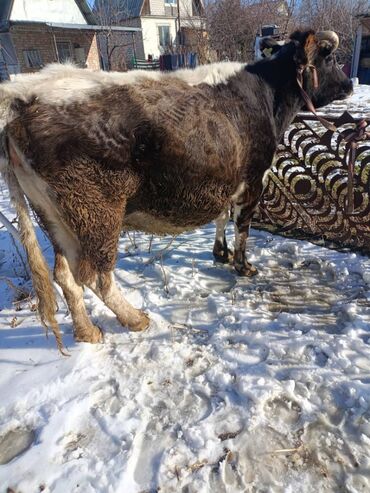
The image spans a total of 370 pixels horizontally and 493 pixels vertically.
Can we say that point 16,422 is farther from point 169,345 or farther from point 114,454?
point 169,345

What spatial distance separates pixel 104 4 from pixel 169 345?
56.7 ft

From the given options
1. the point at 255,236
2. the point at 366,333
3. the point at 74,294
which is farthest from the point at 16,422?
the point at 255,236

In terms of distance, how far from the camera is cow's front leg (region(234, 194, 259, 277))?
3.57 metres

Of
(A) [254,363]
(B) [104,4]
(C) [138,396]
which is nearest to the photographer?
(C) [138,396]

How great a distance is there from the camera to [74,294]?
110 inches

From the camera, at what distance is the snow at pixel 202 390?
6.31 ft

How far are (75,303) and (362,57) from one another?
20454mm

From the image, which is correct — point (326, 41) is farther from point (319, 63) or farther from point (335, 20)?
point (335, 20)

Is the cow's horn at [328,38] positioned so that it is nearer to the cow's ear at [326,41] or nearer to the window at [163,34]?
the cow's ear at [326,41]

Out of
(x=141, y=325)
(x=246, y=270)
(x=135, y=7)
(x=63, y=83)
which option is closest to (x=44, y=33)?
(x=135, y=7)

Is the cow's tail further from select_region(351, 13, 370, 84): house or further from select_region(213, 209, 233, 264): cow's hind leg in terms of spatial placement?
select_region(351, 13, 370, 84): house

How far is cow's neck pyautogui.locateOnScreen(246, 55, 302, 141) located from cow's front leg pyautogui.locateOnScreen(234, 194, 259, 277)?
0.79 metres

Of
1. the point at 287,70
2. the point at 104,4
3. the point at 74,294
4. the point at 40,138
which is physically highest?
the point at 104,4

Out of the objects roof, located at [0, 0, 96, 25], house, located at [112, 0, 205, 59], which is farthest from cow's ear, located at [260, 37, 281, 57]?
house, located at [112, 0, 205, 59]
